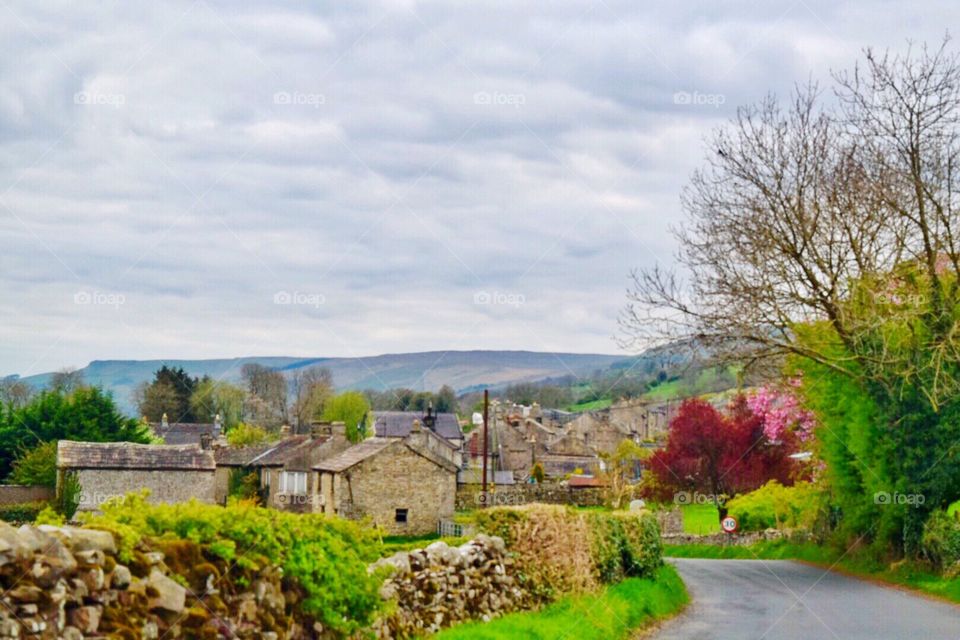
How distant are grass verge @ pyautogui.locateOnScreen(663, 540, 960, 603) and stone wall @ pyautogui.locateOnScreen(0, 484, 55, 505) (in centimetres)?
3334

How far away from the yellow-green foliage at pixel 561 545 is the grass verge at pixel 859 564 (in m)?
7.22

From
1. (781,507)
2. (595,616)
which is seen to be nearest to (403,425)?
(781,507)

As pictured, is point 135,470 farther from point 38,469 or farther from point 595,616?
point 595,616

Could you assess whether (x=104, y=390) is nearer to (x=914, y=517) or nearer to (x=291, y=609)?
(x=914, y=517)

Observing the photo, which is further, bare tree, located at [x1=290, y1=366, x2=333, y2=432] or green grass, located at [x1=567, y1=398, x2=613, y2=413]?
green grass, located at [x1=567, y1=398, x2=613, y2=413]

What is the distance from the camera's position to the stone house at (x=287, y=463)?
63003mm

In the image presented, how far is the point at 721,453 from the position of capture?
241ft

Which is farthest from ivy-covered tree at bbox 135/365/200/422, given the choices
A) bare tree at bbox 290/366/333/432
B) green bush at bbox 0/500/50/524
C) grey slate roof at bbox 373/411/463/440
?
green bush at bbox 0/500/50/524

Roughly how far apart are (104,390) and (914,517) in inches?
2275

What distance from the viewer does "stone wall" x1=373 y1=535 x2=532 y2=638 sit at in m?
12.4

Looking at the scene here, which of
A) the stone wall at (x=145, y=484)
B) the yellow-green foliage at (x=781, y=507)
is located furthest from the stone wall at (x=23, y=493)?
the yellow-green foliage at (x=781, y=507)

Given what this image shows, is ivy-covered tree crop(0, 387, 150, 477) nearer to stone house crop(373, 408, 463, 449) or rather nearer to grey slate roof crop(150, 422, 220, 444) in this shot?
grey slate roof crop(150, 422, 220, 444)

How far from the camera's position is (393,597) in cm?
1209

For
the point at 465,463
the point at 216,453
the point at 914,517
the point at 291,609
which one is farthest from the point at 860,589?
the point at 465,463
